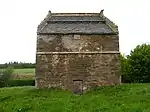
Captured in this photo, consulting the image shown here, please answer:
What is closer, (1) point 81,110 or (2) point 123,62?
(1) point 81,110

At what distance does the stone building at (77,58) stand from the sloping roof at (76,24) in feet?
0.34

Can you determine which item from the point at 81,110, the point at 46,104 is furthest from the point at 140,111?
the point at 46,104

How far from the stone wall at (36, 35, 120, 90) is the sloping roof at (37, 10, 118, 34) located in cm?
57

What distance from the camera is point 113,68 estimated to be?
37781 millimetres

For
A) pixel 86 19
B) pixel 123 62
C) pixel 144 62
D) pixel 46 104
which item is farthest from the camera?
pixel 123 62

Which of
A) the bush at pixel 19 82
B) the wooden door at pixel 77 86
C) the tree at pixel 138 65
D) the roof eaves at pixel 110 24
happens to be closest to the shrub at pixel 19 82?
the bush at pixel 19 82

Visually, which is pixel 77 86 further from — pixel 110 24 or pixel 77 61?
pixel 110 24

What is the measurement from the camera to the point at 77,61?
3759 centimetres

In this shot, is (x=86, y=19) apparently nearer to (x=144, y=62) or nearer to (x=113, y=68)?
(x=113, y=68)

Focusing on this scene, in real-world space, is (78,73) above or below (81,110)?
above

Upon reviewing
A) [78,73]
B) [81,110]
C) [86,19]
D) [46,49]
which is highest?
[86,19]

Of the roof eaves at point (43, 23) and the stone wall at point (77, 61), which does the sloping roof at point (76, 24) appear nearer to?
the roof eaves at point (43, 23)

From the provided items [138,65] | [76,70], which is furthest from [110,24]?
[138,65]

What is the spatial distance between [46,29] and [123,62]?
2823 centimetres
